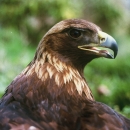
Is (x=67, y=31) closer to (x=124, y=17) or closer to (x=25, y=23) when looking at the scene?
(x=25, y=23)

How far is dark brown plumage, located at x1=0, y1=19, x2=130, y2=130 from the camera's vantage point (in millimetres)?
3613

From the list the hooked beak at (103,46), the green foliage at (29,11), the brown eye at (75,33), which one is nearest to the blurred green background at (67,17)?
the green foliage at (29,11)

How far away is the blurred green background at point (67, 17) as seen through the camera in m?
7.05

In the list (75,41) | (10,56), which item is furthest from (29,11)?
(75,41)

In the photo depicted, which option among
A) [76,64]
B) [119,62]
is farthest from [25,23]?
[76,64]

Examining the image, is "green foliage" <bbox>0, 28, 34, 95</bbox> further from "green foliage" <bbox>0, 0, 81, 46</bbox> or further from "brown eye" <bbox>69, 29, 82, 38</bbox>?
"brown eye" <bbox>69, 29, 82, 38</bbox>

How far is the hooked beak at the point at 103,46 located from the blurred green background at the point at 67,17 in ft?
5.53

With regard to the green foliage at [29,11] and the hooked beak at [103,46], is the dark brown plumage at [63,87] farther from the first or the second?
the green foliage at [29,11]

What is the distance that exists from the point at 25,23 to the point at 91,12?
3627 mm

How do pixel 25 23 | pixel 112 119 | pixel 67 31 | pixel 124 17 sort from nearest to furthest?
1. pixel 112 119
2. pixel 67 31
3. pixel 25 23
4. pixel 124 17

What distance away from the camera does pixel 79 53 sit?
3945mm

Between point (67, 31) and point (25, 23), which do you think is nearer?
point (67, 31)

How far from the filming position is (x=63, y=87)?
12.7ft

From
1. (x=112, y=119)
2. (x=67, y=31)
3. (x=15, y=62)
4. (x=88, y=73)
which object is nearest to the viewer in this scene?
(x=112, y=119)
